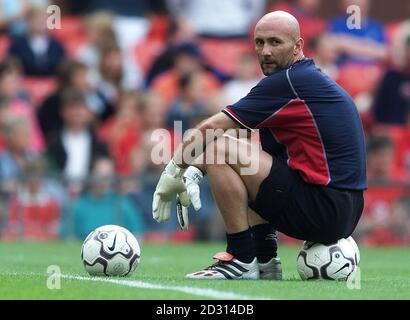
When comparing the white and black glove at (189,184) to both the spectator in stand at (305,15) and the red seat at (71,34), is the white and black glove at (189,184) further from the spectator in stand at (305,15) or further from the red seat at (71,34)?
the spectator in stand at (305,15)

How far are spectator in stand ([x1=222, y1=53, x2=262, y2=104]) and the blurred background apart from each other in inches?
0.9

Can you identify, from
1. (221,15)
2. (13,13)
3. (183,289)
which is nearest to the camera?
(183,289)

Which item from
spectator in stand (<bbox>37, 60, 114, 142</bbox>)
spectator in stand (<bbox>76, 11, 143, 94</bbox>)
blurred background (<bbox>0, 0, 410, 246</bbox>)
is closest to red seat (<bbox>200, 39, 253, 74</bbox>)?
blurred background (<bbox>0, 0, 410, 246</bbox>)

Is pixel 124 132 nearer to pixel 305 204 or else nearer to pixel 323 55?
pixel 323 55

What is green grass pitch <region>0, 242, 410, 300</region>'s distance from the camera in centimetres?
701

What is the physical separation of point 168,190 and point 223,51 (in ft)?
32.5

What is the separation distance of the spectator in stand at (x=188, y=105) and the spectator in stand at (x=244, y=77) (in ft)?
1.35

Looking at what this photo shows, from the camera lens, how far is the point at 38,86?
1728cm

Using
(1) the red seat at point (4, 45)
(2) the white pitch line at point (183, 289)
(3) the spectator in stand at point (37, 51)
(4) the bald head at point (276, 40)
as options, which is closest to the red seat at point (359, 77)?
(3) the spectator in stand at point (37, 51)

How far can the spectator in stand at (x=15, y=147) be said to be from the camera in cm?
1580

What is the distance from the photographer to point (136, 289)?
7320 millimetres

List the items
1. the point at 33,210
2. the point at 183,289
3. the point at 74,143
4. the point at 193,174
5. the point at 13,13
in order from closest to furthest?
the point at 183,289 < the point at 193,174 < the point at 33,210 < the point at 74,143 < the point at 13,13

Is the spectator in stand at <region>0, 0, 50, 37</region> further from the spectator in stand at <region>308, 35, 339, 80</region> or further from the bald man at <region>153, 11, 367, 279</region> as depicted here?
the bald man at <region>153, 11, 367, 279</region>

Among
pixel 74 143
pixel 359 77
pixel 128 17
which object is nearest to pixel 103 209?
pixel 74 143
